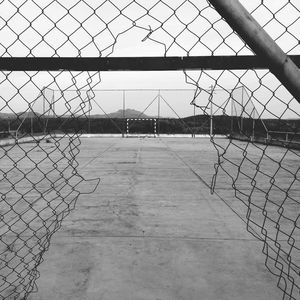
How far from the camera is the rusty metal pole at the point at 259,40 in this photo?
1106 mm

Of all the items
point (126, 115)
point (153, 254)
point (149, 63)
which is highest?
point (149, 63)

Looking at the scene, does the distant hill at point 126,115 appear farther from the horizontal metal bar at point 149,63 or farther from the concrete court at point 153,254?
the horizontal metal bar at point 149,63

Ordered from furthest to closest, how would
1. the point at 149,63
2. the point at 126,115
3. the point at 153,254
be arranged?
the point at 126,115 → the point at 153,254 → the point at 149,63

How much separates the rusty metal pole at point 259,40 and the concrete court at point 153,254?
1.55 metres

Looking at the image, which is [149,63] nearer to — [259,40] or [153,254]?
[259,40]

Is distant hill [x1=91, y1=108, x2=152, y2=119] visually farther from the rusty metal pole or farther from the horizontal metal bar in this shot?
the rusty metal pole

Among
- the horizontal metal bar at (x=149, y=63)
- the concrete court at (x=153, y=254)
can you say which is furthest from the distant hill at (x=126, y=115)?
the horizontal metal bar at (x=149, y=63)

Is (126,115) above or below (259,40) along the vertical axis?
below

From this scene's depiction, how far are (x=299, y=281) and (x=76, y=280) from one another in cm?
151

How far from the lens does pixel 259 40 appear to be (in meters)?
1.14

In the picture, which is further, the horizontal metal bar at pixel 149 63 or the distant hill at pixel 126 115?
the distant hill at pixel 126 115

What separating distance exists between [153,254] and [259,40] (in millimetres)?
2172

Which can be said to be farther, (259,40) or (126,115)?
(126,115)

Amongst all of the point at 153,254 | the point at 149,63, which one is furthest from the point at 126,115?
the point at 149,63
